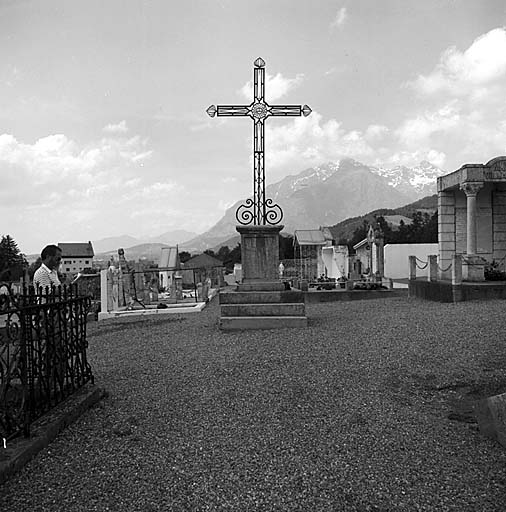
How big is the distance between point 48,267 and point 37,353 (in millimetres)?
1918

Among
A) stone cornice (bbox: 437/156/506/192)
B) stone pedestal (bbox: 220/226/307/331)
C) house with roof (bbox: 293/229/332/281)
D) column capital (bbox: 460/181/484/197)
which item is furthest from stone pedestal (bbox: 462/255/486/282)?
house with roof (bbox: 293/229/332/281)

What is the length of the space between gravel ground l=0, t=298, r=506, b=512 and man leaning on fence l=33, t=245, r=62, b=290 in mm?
1432

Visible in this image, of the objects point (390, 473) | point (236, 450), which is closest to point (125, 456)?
point (236, 450)

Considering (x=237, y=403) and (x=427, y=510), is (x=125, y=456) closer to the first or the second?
(x=237, y=403)

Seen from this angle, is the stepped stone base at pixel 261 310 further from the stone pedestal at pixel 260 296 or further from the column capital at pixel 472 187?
the column capital at pixel 472 187

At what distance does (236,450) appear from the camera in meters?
4.00

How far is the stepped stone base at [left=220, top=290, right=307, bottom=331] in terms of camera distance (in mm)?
10312

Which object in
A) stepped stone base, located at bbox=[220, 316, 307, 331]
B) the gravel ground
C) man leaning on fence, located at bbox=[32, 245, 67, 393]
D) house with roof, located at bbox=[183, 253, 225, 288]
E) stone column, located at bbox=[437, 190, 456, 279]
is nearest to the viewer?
the gravel ground

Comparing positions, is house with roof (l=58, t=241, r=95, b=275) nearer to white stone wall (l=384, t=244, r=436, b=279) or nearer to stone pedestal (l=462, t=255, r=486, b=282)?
white stone wall (l=384, t=244, r=436, b=279)

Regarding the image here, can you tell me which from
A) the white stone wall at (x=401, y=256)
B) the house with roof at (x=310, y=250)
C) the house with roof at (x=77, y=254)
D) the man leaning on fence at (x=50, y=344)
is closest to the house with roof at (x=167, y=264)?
the house with roof at (x=310, y=250)

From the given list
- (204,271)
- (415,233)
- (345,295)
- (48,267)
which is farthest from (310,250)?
(48,267)

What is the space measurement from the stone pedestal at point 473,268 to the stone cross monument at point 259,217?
688 centimetres

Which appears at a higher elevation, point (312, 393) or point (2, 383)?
point (2, 383)

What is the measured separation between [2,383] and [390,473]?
2.84 meters
